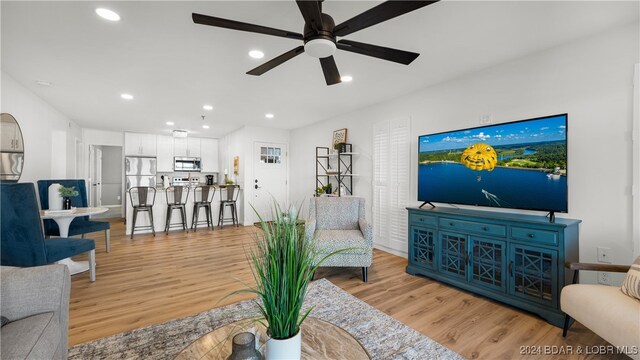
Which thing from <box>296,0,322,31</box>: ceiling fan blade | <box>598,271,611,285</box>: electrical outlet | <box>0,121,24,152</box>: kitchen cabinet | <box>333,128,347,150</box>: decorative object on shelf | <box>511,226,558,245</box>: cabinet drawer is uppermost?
<box>296,0,322,31</box>: ceiling fan blade

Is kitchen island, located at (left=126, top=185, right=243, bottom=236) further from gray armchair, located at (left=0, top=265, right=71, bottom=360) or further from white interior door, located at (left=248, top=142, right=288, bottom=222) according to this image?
gray armchair, located at (left=0, top=265, right=71, bottom=360)

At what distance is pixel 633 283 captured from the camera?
1670 millimetres

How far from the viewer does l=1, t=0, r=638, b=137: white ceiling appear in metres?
2.01

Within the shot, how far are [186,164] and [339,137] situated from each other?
5.22m

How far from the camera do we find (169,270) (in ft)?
11.1

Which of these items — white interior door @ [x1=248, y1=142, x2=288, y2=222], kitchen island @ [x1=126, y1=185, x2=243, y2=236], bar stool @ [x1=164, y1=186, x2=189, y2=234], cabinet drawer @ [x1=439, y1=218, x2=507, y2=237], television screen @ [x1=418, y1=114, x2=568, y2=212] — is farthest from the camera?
white interior door @ [x1=248, y1=142, x2=288, y2=222]

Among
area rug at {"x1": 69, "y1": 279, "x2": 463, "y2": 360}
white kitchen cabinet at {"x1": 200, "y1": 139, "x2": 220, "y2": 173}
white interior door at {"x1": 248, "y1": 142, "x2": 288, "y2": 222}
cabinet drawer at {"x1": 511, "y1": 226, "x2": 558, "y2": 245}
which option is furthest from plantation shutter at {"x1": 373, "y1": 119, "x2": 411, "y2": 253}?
white kitchen cabinet at {"x1": 200, "y1": 139, "x2": 220, "y2": 173}

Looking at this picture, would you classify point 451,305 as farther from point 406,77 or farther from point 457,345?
point 406,77

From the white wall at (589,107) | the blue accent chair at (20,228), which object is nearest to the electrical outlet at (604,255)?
the white wall at (589,107)

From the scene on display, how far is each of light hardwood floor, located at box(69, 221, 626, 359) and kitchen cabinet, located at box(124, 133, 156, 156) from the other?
4.27m

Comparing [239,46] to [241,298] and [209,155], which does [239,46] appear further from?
[209,155]

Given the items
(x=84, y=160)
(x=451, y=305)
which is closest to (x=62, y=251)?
(x=451, y=305)

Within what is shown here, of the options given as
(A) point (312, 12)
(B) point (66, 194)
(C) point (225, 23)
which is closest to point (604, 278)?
(A) point (312, 12)

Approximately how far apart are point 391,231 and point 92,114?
6.12 m
